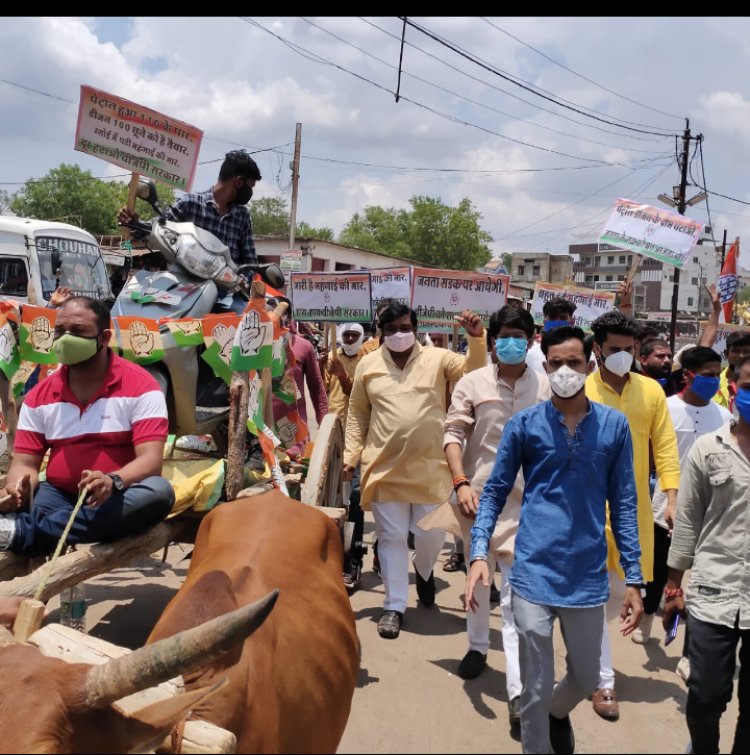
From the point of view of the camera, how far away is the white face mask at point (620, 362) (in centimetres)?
427

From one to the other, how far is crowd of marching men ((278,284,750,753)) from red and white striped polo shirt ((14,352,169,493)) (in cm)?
166

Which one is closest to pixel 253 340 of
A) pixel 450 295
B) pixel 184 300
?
pixel 184 300

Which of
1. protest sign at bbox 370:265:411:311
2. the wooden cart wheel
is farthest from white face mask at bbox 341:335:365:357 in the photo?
the wooden cart wheel

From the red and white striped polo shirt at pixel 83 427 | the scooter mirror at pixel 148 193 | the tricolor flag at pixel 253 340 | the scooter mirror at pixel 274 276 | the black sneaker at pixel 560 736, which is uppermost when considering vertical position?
the scooter mirror at pixel 148 193

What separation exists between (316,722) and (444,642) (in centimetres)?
264

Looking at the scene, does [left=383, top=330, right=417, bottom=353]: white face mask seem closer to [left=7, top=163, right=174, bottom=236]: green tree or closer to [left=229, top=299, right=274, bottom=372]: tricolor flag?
[left=229, top=299, right=274, bottom=372]: tricolor flag

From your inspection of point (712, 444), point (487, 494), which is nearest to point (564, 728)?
point (487, 494)

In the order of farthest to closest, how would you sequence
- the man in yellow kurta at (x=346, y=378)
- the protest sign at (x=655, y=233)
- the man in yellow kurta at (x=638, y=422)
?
the protest sign at (x=655, y=233), the man in yellow kurta at (x=346, y=378), the man in yellow kurta at (x=638, y=422)

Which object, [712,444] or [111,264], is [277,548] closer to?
[712,444]

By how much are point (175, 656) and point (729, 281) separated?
33.0ft

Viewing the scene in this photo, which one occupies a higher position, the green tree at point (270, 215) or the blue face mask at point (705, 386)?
the green tree at point (270, 215)

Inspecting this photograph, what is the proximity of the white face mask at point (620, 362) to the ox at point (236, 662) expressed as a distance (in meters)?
1.77

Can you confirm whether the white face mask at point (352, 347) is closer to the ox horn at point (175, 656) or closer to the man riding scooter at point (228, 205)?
the man riding scooter at point (228, 205)

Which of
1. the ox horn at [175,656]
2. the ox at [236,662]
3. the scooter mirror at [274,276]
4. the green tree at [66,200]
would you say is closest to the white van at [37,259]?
the scooter mirror at [274,276]
